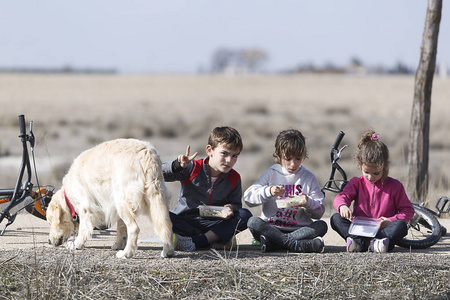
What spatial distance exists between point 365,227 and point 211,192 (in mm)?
1604

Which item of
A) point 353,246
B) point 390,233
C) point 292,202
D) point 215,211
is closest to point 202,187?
point 215,211

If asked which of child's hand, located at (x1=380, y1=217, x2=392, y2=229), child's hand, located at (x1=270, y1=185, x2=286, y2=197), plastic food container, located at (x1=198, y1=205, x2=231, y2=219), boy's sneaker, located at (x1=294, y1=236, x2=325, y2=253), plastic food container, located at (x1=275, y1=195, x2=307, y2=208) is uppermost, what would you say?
child's hand, located at (x1=270, y1=185, x2=286, y2=197)

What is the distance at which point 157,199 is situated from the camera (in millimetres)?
5727

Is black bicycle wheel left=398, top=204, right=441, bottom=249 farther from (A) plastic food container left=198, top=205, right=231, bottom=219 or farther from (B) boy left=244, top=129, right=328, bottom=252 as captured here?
(A) plastic food container left=198, top=205, right=231, bottom=219

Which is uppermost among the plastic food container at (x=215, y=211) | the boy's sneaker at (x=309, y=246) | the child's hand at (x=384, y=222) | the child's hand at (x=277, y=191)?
the child's hand at (x=277, y=191)

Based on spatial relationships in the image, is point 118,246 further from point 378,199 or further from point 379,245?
point 378,199

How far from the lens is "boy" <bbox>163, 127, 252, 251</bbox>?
6.38 meters

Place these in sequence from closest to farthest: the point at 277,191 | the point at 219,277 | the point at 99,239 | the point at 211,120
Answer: the point at 219,277 < the point at 277,191 < the point at 99,239 < the point at 211,120

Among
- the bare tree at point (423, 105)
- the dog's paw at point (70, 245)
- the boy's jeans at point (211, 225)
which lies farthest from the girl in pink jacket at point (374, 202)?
the bare tree at point (423, 105)

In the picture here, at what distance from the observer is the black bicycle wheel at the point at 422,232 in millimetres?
6855

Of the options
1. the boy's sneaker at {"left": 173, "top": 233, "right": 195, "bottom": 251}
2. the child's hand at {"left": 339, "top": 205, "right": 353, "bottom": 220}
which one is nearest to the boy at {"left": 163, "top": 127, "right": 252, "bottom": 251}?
the boy's sneaker at {"left": 173, "top": 233, "right": 195, "bottom": 251}

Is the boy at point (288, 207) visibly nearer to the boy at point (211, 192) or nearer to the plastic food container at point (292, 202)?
the plastic food container at point (292, 202)

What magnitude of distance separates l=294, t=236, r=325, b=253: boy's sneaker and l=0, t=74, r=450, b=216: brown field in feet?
12.5

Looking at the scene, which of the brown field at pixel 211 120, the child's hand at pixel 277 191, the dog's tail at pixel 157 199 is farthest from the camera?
the brown field at pixel 211 120
